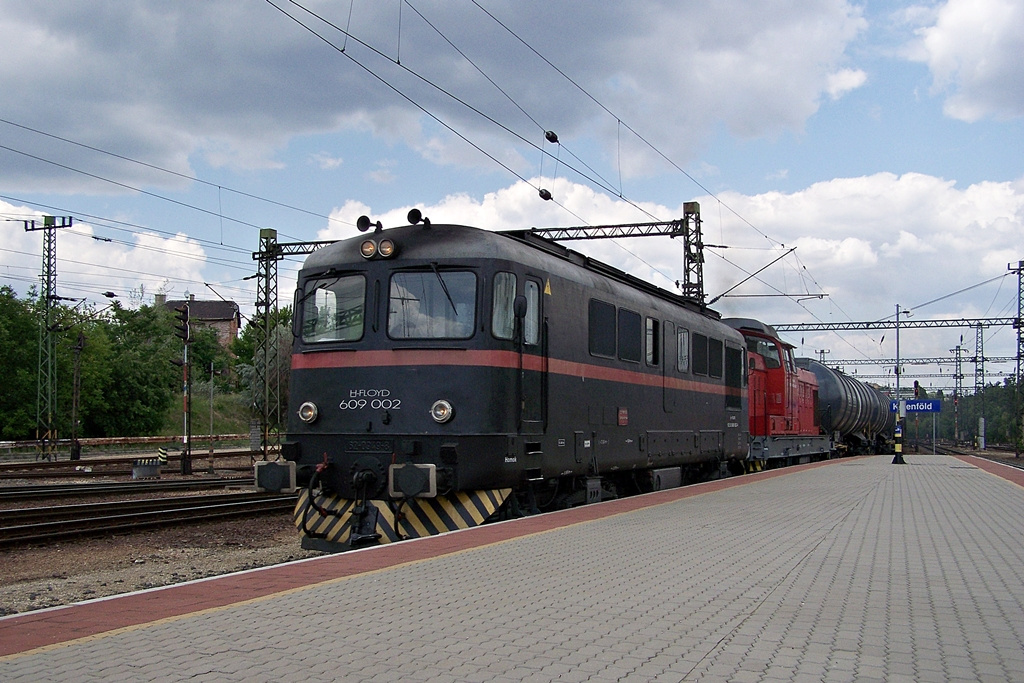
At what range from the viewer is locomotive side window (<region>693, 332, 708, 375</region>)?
17.4 metres

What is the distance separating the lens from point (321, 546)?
10.5m

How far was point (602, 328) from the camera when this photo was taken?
42.4 ft

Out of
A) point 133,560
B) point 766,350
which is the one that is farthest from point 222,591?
point 766,350

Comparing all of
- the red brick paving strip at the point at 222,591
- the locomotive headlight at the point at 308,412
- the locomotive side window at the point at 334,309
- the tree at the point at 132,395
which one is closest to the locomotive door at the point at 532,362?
the red brick paving strip at the point at 222,591

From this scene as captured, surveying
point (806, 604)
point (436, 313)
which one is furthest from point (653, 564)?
point (436, 313)

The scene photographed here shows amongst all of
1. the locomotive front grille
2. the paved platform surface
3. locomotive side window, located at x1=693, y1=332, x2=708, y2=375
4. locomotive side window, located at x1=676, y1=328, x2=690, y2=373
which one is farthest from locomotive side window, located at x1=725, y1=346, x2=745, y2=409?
the locomotive front grille

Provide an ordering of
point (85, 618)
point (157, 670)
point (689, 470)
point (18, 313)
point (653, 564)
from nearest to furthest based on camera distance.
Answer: point (157, 670) → point (85, 618) → point (653, 564) → point (689, 470) → point (18, 313)

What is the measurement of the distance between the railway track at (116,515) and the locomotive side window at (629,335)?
693 centimetres

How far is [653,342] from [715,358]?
13.7 feet

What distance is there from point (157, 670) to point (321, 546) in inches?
232

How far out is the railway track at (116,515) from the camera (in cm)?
1288

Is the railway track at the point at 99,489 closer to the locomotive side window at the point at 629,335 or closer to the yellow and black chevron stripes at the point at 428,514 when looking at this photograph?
the yellow and black chevron stripes at the point at 428,514

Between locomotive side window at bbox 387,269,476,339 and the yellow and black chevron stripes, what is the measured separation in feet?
5.90

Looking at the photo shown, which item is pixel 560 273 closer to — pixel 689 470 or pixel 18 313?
pixel 689 470
